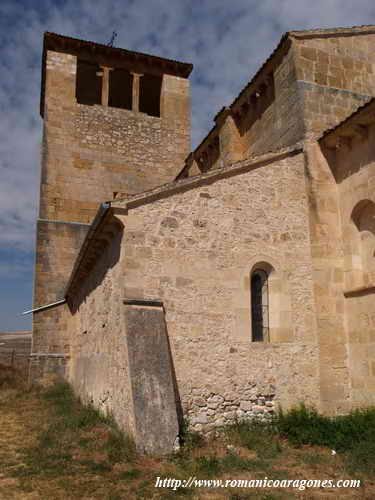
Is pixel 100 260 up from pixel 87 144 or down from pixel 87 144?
down

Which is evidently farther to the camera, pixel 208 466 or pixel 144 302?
pixel 144 302

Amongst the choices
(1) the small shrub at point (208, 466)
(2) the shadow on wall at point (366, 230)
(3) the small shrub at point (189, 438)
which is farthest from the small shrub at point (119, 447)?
(2) the shadow on wall at point (366, 230)

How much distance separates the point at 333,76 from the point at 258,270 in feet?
14.8

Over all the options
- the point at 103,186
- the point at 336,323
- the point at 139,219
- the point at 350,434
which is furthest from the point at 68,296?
the point at 350,434

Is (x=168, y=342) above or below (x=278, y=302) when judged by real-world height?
below

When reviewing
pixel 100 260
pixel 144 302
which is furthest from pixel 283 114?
pixel 144 302

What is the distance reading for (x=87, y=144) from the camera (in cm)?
1709

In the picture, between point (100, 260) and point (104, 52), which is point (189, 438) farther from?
point (104, 52)

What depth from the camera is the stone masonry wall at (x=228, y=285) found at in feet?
24.2

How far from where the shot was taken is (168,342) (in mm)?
7277

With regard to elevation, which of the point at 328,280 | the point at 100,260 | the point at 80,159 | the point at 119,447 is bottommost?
the point at 119,447

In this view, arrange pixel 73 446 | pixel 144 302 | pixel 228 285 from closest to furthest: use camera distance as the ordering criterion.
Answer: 1. pixel 73 446
2. pixel 144 302
3. pixel 228 285

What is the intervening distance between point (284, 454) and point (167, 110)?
49.5 feet

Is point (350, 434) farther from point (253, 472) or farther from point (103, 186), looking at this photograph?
point (103, 186)
